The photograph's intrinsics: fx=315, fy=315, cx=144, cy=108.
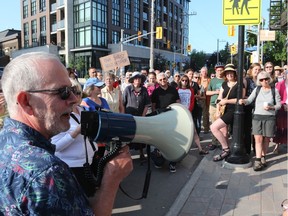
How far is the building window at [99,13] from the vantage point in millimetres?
42700

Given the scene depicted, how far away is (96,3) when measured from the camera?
4278 cm

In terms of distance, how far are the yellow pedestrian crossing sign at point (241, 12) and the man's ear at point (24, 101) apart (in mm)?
4813

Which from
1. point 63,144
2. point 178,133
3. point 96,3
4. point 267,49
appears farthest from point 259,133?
point 96,3

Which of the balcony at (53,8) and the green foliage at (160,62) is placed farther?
the green foliage at (160,62)

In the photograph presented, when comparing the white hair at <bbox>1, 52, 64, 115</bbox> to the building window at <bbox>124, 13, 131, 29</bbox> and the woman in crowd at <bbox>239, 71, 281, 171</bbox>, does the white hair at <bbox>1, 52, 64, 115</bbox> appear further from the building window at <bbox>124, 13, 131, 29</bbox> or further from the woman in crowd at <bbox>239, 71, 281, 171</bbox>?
the building window at <bbox>124, 13, 131, 29</bbox>

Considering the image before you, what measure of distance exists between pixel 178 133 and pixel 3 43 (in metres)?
71.8

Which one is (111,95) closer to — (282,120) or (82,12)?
(282,120)

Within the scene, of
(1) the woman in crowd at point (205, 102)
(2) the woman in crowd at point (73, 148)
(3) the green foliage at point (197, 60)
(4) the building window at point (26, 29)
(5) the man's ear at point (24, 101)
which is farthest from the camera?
(3) the green foliage at point (197, 60)

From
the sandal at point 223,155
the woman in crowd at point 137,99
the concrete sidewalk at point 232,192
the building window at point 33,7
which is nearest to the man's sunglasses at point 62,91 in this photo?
the concrete sidewalk at point 232,192

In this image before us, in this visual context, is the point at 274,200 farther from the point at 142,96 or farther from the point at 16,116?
the point at 16,116

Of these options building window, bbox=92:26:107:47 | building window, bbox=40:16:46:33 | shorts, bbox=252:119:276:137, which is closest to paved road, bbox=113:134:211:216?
shorts, bbox=252:119:276:137

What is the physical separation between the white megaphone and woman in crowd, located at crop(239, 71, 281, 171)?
400cm

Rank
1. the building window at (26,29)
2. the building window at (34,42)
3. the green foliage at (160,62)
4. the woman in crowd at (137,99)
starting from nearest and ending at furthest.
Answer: the woman in crowd at (137,99) < the building window at (34,42) < the green foliage at (160,62) < the building window at (26,29)

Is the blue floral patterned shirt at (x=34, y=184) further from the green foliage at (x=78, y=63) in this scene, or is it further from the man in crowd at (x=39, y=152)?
the green foliage at (x=78, y=63)
